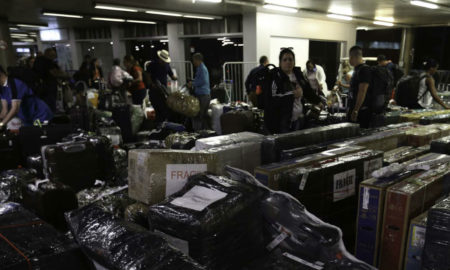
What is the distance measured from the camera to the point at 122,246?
1.26 m

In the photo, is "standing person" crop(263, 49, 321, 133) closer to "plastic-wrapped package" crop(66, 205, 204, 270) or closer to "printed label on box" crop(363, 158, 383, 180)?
"printed label on box" crop(363, 158, 383, 180)

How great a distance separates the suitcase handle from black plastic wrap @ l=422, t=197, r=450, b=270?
2980 mm

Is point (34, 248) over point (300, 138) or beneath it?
beneath

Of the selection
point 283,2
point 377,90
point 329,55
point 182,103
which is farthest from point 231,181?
point 329,55

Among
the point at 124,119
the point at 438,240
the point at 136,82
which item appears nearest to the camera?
the point at 438,240

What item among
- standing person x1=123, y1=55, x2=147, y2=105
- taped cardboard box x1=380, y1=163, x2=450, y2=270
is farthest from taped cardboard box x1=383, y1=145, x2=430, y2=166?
standing person x1=123, y1=55, x2=147, y2=105

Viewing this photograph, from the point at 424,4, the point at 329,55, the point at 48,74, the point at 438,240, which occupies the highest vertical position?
the point at 424,4

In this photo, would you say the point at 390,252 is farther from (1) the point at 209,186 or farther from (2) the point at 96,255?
(2) the point at 96,255

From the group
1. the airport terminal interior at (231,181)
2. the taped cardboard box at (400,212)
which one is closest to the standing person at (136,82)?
the airport terminal interior at (231,181)

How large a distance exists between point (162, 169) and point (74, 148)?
1839mm

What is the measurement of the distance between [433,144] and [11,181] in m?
3.38

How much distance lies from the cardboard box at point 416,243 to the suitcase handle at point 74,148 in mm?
2899

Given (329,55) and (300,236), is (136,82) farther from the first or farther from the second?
(329,55)

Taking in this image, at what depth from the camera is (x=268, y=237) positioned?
170cm
